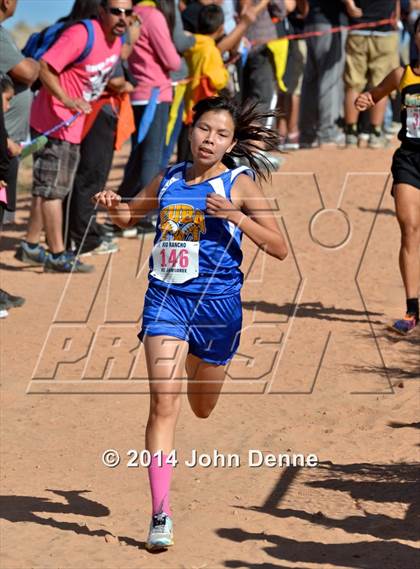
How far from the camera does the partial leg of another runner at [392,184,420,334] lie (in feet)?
28.8

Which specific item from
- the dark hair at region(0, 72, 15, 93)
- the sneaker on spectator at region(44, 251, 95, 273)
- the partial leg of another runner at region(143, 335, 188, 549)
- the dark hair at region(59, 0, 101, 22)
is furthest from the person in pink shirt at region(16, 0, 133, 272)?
the partial leg of another runner at region(143, 335, 188, 549)

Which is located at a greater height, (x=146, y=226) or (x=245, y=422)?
(x=245, y=422)

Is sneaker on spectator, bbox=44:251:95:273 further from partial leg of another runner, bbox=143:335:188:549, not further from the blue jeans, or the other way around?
partial leg of another runner, bbox=143:335:188:549

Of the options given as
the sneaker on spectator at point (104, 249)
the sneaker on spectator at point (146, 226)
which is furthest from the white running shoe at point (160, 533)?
the sneaker on spectator at point (146, 226)

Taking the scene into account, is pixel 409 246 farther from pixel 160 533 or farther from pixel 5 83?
pixel 160 533

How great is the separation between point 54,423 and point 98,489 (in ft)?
3.52

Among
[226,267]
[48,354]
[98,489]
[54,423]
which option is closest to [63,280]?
[48,354]

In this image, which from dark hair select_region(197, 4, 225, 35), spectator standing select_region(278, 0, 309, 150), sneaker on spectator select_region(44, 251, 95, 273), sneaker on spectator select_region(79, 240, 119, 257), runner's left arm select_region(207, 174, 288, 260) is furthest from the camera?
spectator standing select_region(278, 0, 309, 150)

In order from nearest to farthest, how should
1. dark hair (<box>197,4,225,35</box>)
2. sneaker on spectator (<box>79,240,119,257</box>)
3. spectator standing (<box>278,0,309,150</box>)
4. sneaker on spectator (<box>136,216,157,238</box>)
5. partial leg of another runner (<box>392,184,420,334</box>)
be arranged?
partial leg of another runner (<box>392,184,420,334</box>), sneaker on spectator (<box>79,240,119,257</box>), sneaker on spectator (<box>136,216,157,238</box>), dark hair (<box>197,4,225,35</box>), spectator standing (<box>278,0,309,150</box>)

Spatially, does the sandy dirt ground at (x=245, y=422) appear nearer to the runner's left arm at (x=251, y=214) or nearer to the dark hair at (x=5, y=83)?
the runner's left arm at (x=251, y=214)

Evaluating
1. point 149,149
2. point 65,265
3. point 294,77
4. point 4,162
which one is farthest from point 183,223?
point 294,77

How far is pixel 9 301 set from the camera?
9.62m

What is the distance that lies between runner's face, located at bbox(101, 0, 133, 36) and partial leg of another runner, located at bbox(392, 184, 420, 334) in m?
2.84

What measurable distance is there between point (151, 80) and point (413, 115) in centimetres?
351
